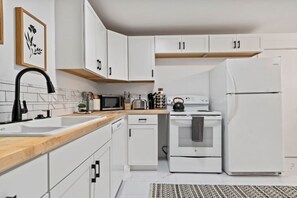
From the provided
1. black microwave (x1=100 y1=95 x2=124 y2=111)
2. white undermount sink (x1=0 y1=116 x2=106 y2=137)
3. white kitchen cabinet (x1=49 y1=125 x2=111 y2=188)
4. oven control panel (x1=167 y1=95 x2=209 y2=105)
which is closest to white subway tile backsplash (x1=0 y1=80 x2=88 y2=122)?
white undermount sink (x1=0 y1=116 x2=106 y2=137)

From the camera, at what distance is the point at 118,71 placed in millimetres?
3662

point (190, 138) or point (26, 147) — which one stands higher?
point (26, 147)

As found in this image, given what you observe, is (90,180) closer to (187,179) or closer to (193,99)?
(187,179)

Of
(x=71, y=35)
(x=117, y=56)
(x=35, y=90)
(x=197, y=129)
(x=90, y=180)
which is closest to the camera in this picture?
(x=90, y=180)

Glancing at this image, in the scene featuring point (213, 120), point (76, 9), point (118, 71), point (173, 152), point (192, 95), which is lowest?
point (173, 152)

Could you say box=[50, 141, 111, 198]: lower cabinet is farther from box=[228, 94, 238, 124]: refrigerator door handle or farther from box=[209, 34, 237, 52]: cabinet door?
box=[209, 34, 237, 52]: cabinet door

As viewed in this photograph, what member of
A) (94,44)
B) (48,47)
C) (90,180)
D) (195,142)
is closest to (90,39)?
(94,44)

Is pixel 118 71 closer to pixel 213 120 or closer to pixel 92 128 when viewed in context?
pixel 213 120

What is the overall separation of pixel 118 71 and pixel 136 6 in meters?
1.04

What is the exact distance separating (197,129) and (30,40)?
7.44ft

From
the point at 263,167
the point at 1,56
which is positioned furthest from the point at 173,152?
the point at 1,56

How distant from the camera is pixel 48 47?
231cm

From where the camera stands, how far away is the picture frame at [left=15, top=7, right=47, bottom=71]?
174cm

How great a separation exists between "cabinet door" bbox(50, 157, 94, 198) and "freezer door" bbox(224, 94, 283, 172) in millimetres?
2220
